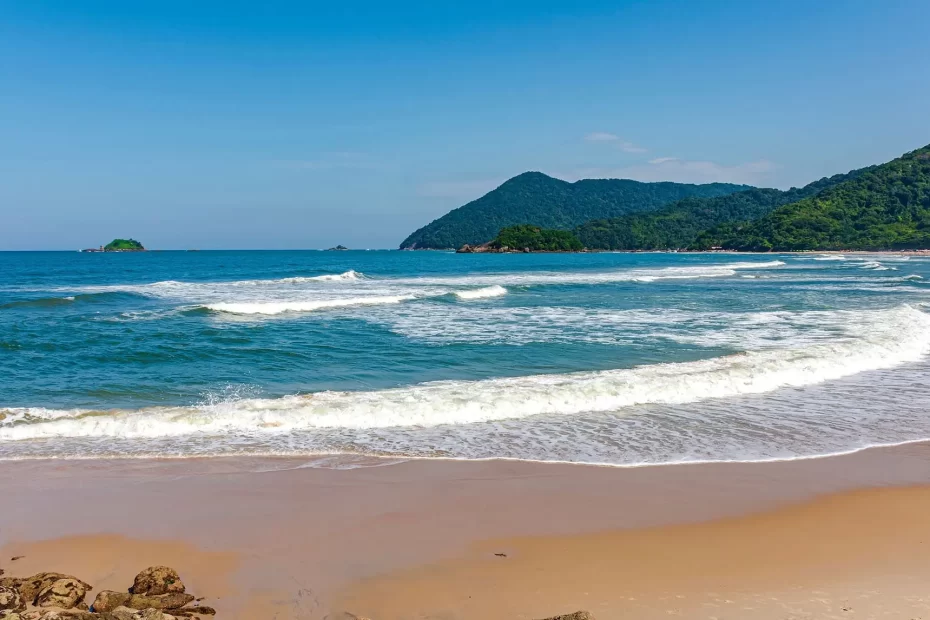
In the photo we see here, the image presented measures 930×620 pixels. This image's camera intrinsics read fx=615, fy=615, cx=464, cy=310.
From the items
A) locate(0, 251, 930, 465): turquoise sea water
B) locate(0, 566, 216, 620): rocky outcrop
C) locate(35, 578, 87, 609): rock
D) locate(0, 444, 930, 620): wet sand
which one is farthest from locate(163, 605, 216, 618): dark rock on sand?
locate(0, 251, 930, 465): turquoise sea water

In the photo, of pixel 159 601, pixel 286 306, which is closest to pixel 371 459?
pixel 159 601

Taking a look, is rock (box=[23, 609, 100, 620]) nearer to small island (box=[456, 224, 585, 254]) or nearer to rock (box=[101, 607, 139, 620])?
rock (box=[101, 607, 139, 620])

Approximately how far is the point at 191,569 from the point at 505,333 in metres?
13.4

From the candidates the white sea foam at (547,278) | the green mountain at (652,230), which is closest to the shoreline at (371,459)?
the white sea foam at (547,278)

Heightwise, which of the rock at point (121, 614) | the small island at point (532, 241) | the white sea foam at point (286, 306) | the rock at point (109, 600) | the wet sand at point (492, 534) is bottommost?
the wet sand at point (492, 534)

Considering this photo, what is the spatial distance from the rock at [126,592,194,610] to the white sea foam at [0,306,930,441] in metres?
4.43

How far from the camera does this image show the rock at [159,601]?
4.15 metres

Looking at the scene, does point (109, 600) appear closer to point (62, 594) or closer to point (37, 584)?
point (62, 594)

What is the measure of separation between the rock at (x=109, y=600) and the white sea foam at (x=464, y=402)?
443 cm

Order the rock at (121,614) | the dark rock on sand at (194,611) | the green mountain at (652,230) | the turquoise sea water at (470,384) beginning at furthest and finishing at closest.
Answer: the green mountain at (652,230), the turquoise sea water at (470,384), the dark rock on sand at (194,611), the rock at (121,614)

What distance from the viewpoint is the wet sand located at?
4328 mm

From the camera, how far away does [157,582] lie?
171 inches

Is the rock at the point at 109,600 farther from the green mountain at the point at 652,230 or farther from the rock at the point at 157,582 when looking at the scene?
the green mountain at the point at 652,230

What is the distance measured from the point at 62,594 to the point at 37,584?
280 millimetres
